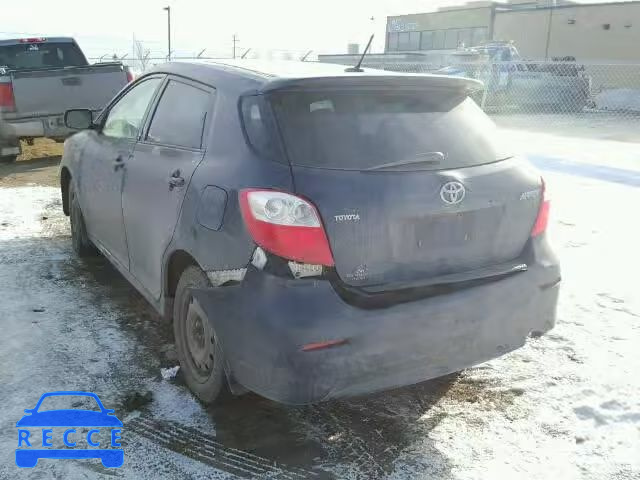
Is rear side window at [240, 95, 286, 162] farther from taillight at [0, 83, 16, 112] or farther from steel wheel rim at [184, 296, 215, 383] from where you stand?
taillight at [0, 83, 16, 112]

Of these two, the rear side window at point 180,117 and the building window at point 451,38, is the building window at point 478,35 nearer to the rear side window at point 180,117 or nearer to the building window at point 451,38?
the building window at point 451,38

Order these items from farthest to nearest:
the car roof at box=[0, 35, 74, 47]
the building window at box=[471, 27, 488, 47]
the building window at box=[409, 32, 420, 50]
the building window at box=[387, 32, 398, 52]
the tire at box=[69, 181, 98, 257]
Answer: the building window at box=[387, 32, 398, 52]
the building window at box=[409, 32, 420, 50]
the building window at box=[471, 27, 488, 47]
the car roof at box=[0, 35, 74, 47]
the tire at box=[69, 181, 98, 257]

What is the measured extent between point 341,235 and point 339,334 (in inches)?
15.9

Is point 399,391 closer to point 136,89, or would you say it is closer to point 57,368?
point 57,368

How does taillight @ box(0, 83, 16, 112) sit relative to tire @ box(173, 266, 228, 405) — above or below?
above

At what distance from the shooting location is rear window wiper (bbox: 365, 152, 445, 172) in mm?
2639

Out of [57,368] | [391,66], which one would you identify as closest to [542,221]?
[57,368]

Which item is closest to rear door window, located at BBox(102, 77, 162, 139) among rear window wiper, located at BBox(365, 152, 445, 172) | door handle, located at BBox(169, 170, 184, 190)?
door handle, located at BBox(169, 170, 184, 190)

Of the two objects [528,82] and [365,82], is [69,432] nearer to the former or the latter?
[365,82]

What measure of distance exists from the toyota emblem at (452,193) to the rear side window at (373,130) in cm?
11

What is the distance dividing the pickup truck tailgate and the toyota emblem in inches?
319

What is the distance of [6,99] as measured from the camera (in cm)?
893

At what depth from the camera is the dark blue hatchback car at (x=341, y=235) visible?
97.7 inches

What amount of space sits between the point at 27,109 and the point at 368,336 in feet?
27.5
